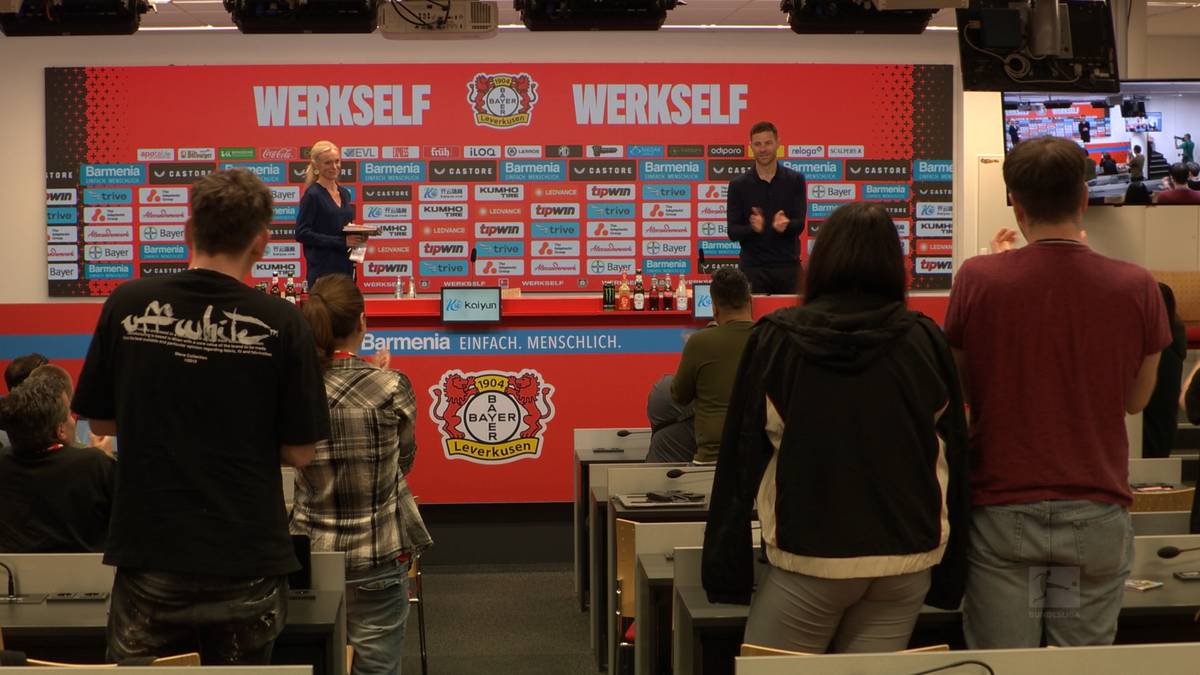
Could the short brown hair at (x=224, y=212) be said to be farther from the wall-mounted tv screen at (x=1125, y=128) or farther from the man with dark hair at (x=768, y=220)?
the wall-mounted tv screen at (x=1125, y=128)

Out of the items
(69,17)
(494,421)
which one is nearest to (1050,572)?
(494,421)

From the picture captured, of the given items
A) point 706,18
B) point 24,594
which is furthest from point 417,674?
point 706,18

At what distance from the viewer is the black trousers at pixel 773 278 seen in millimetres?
6809

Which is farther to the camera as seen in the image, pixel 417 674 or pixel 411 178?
pixel 411 178

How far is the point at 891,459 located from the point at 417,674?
3.04m

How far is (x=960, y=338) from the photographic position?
227cm

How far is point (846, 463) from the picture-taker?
6.89ft

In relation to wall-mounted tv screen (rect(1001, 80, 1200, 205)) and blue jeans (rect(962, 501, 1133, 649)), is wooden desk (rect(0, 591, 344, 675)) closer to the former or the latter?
blue jeans (rect(962, 501, 1133, 649))

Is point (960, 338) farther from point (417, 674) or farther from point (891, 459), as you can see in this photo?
point (417, 674)

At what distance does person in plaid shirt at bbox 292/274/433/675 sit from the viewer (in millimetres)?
3018

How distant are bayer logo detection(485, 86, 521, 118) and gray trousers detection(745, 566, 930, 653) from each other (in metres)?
7.88

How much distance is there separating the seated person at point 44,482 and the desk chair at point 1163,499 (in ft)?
10.1

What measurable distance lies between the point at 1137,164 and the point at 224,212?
5.72 m

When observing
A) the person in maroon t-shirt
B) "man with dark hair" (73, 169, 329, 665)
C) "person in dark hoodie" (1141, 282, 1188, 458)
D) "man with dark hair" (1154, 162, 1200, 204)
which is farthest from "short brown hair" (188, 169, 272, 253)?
"man with dark hair" (1154, 162, 1200, 204)
